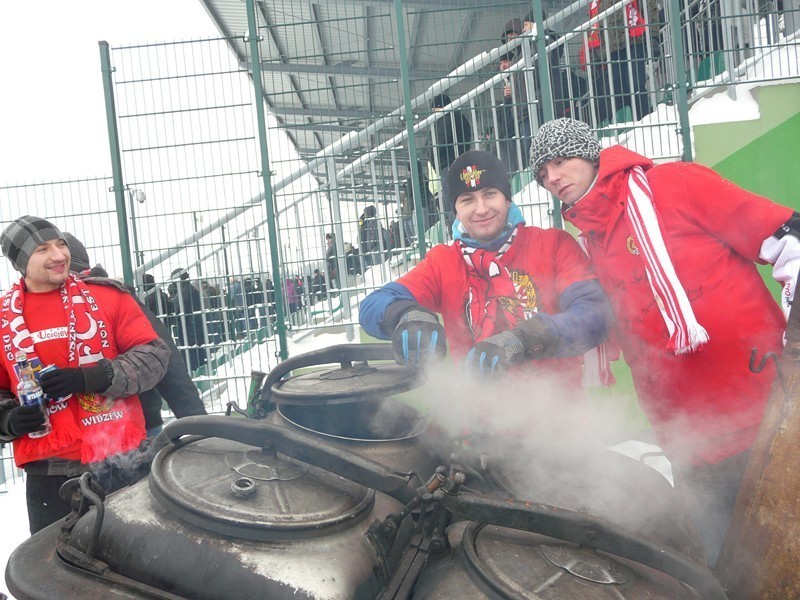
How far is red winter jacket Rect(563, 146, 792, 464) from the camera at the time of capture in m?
2.14

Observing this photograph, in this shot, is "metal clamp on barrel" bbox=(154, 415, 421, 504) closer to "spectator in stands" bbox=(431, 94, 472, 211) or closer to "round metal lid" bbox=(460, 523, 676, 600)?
"round metal lid" bbox=(460, 523, 676, 600)

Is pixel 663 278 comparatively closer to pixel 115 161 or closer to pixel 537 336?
pixel 537 336

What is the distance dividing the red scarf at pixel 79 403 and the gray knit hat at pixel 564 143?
1892 mm

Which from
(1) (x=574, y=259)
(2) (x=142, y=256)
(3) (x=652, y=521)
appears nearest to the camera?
(3) (x=652, y=521)

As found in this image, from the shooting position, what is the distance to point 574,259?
248 centimetres

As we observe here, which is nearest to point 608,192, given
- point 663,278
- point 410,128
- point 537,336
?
point 663,278

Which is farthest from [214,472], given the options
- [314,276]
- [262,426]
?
[314,276]

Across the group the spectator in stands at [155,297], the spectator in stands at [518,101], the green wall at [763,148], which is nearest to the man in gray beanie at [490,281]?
the green wall at [763,148]

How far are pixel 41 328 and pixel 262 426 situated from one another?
4.89 feet

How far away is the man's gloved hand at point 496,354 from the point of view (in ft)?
6.37

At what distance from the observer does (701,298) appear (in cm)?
219

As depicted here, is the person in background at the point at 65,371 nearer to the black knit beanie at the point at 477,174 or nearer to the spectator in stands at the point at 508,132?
the black knit beanie at the point at 477,174

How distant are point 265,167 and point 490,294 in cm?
310

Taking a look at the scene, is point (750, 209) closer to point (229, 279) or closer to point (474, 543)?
point (474, 543)
